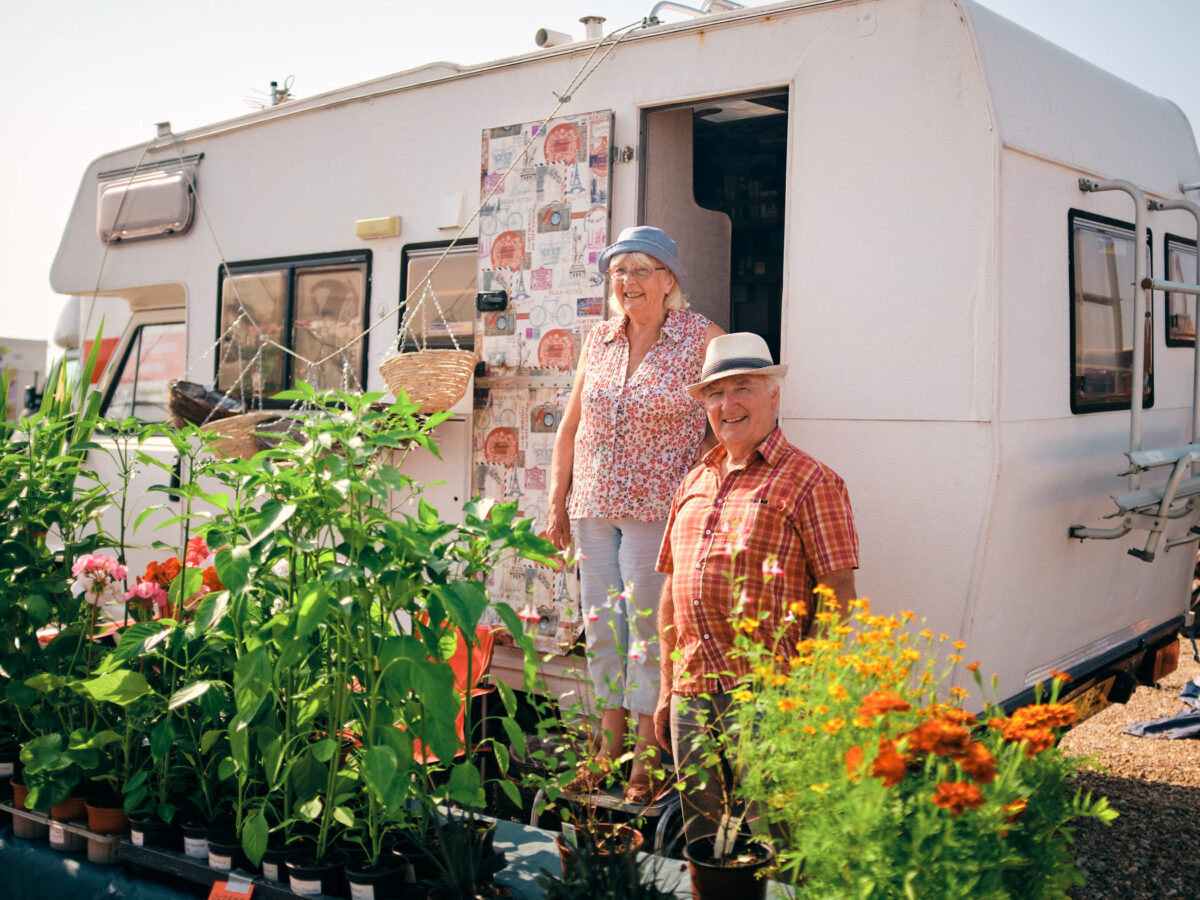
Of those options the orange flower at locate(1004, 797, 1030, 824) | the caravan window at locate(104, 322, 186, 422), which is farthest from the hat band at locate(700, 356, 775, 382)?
the caravan window at locate(104, 322, 186, 422)

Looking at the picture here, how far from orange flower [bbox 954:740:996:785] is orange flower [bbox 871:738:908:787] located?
0.31ft

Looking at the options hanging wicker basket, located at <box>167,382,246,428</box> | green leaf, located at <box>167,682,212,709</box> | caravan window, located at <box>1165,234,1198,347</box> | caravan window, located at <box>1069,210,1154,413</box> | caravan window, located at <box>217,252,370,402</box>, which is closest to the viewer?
green leaf, located at <box>167,682,212,709</box>

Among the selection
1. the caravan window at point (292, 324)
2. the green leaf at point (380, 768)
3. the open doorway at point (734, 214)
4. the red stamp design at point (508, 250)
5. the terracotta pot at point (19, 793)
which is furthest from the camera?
the caravan window at point (292, 324)

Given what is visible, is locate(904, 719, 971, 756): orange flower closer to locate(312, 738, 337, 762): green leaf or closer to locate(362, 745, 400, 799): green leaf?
locate(362, 745, 400, 799): green leaf

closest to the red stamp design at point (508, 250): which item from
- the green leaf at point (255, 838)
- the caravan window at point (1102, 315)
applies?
the caravan window at point (1102, 315)

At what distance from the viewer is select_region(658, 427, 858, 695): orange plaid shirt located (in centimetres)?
289

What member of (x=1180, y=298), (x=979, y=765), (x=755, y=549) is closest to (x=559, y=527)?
(x=755, y=549)

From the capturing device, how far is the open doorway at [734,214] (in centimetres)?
479

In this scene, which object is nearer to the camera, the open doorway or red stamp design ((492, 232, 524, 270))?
red stamp design ((492, 232, 524, 270))

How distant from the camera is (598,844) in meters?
A: 2.38

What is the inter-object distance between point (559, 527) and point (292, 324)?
222 centimetres

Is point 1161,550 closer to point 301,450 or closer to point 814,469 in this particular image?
point 814,469

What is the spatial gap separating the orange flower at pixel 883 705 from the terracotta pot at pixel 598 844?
0.67 m

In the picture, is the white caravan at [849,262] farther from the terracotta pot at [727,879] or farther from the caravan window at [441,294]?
the terracotta pot at [727,879]
